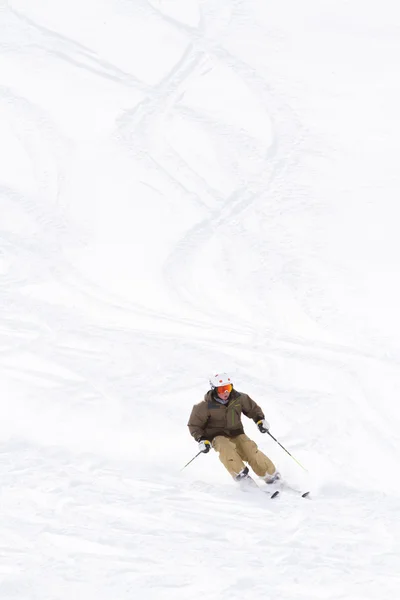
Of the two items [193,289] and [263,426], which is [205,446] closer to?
[263,426]

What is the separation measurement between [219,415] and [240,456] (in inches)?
23.0

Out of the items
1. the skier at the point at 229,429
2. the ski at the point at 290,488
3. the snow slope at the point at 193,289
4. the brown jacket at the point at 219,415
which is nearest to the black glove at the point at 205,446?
the skier at the point at 229,429

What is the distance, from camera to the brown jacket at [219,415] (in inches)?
385

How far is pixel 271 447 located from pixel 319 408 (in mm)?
1414

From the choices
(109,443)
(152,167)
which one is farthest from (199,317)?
(152,167)

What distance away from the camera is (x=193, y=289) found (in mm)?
16094

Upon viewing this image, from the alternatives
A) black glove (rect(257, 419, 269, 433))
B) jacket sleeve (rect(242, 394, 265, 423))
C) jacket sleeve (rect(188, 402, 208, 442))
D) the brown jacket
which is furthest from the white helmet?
black glove (rect(257, 419, 269, 433))

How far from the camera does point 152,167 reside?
2086cm

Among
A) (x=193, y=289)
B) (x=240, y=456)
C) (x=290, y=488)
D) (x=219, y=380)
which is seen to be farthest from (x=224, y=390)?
(x=193, y=289)

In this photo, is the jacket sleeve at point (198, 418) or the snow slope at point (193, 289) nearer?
the snow slope at point (193, 289)

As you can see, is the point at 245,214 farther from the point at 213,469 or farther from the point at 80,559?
the point at 80,559

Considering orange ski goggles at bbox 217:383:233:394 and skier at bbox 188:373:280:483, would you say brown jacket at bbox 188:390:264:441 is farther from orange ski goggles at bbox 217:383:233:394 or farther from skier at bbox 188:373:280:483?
orange ski goggles at bbox 217:383:233:394

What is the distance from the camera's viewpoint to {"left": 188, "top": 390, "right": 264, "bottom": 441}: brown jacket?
32.1ft

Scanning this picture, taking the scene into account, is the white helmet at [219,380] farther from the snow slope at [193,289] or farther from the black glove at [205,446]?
the snow slope at [193,289]
